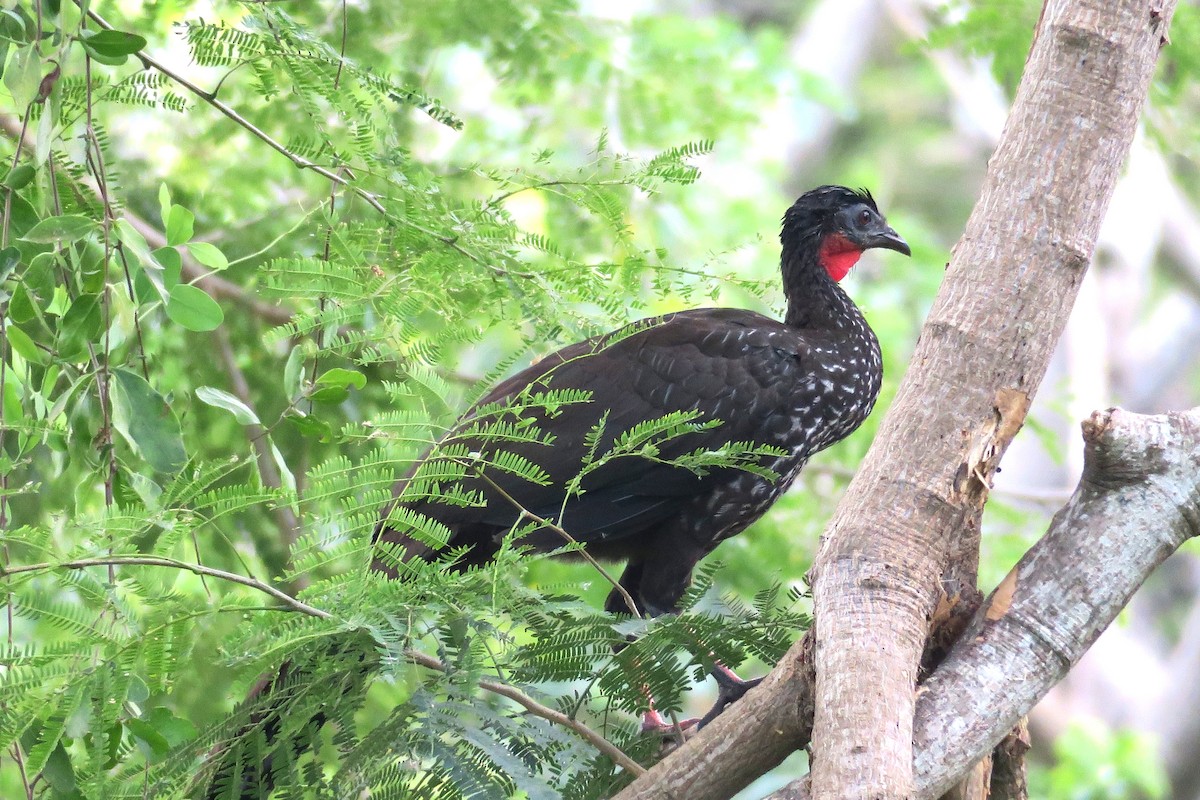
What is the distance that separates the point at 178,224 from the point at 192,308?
0.14 meters

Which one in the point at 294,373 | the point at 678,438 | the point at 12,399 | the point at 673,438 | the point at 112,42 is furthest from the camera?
the point at 678,438

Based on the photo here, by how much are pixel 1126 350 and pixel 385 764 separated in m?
10.3

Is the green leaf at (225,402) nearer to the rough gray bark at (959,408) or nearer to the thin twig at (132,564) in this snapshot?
the thin twig at (132,564)

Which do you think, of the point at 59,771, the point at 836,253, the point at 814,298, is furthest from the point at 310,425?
the point at 836,253

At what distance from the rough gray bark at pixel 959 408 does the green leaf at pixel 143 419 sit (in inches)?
37.0

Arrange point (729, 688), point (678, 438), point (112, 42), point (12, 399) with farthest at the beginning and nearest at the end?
point (678, 438), point (729, 688), point (12, 399), point (112, 42)

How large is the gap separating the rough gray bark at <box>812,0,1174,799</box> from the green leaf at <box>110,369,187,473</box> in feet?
3.47

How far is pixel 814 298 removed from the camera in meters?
3.84

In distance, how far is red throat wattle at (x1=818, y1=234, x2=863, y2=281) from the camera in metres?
3.92

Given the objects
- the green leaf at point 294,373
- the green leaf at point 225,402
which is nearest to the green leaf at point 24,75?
the green leaf at point 225,402

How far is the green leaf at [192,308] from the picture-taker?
6.77 ft

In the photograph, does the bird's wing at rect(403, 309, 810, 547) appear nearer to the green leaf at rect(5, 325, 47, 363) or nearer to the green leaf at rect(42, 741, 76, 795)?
the green leaf at rect(5, 325, 47, 363)

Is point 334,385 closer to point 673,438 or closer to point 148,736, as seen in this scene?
point 148,736

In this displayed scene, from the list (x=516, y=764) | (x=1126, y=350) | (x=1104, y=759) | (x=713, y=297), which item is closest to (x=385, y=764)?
(x=516, y=764)
